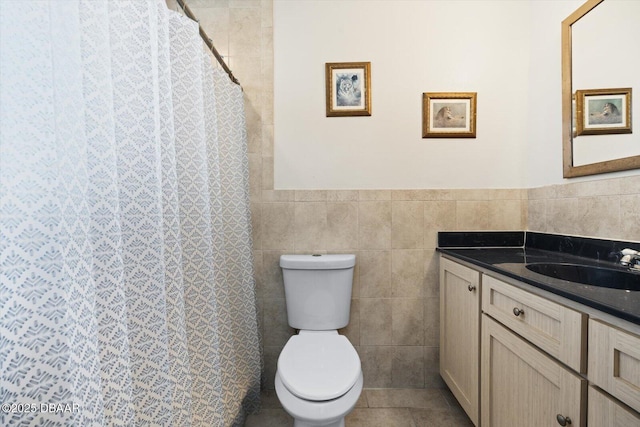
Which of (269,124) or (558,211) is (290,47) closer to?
(269,124)

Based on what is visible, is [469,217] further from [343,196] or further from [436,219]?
[343,196]

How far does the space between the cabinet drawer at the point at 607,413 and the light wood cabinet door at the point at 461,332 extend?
0.55 meters

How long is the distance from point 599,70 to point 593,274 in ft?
2.93

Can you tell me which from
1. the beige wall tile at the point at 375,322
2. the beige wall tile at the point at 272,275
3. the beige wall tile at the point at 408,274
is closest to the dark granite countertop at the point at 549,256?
the beige wall tile at the point at 408,274

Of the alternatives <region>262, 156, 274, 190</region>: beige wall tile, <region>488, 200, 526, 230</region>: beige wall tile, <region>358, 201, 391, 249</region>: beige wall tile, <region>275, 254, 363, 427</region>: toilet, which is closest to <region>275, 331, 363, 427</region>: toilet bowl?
<region>275, 254, 363, 427</region>: toilet

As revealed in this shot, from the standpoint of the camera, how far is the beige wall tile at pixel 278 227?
5.81ft

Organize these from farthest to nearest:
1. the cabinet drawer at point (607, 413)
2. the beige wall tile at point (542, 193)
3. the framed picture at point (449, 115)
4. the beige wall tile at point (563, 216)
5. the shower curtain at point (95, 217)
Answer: the framed picture at point (449, 115)
the beige wall tile at point (542, 193)
the beige wall tile at point (563, 216)
the cabinet drawer at point (607, 413)
the shower curtain at point (95, 217)

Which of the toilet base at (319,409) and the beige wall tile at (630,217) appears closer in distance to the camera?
the toilet base at (319,409)

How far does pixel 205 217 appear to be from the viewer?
110cm

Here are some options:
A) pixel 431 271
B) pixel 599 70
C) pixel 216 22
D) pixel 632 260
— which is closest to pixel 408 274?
pixel 431 271

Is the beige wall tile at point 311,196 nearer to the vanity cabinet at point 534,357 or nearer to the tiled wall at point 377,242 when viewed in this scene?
the tiled wall at point 377,242

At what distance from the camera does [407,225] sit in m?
1.77

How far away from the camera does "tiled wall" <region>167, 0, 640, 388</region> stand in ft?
5.79

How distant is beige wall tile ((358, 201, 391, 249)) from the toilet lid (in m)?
0.58
